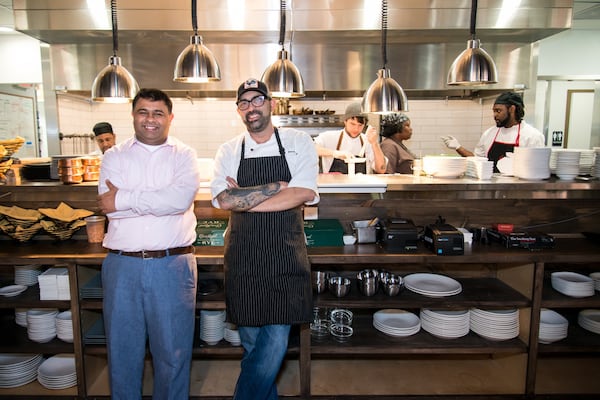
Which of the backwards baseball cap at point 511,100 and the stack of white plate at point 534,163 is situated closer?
the stack of white plate at point 534,163

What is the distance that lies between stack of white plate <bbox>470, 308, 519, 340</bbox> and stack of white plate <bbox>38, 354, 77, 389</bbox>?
2.70 metres

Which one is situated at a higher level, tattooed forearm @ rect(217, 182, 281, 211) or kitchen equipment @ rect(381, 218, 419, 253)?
tattooed forearm @ rect(217, 182, 281, 211)

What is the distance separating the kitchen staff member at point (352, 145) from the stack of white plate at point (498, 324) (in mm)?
1981

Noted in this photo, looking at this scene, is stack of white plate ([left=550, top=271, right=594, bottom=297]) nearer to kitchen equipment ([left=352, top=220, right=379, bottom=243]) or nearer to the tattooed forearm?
kitchen equipment ([left=352, top=220, right=379, bottom=243])

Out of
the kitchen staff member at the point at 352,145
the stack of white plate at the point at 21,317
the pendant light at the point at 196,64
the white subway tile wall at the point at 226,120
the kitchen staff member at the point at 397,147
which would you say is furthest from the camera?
the white subway tile wall at the point at 226,120

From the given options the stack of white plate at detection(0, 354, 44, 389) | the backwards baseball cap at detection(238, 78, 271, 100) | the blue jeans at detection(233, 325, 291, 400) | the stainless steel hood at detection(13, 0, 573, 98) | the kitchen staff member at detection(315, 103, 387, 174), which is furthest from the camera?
the stainless steel hood at detection(13, 0, 573, 98)

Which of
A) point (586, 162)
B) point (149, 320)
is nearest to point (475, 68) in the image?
point (586, 162)

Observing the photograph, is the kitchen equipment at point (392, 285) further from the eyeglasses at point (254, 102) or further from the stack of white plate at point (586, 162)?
the stack of white plate at point (586, 162)

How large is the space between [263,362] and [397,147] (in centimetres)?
324

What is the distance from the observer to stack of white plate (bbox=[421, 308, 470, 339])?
2.89 meters

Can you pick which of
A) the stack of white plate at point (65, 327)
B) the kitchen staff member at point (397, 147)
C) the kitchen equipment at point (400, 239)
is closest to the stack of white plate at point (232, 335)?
the stack of white plate at point (65, 327)

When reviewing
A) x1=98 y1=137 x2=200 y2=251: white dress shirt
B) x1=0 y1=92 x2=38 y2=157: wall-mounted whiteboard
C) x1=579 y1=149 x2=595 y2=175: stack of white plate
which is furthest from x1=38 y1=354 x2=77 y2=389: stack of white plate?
x1=0 y1=92 x2=38 y2=157: wall-mounted whiteboard

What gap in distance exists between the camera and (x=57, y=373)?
2.98 metres

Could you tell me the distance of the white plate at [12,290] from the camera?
2.89 meters
